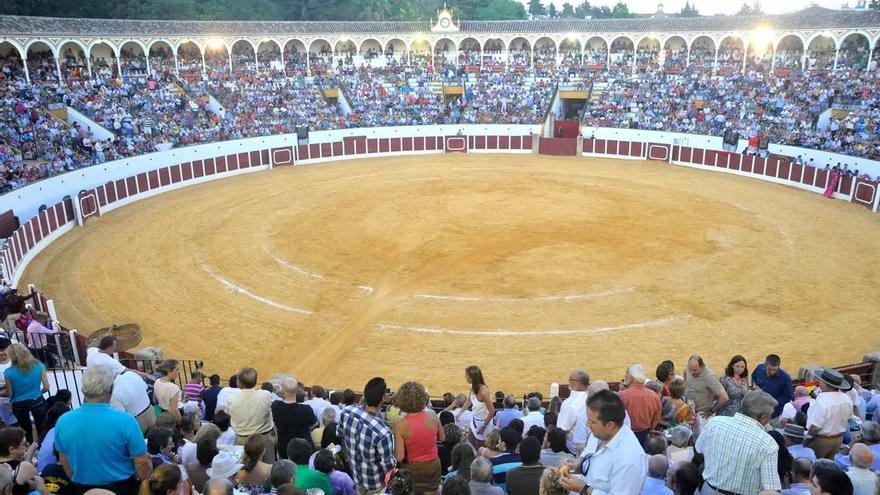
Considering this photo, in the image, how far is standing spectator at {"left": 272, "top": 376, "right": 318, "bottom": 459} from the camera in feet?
18.8

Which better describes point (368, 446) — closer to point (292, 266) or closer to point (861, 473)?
point (861, 473)

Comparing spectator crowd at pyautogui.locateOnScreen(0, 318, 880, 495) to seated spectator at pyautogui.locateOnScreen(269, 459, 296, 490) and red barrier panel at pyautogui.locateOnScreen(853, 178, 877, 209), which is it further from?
red barrier panel at pyautogui.locateOnScreen(853, 178, 877, 209)

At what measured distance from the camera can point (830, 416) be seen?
20.2ft

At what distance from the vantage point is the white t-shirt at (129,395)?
6.28 meters

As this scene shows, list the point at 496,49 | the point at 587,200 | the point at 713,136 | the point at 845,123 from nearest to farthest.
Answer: the point at 587,200, the point at 845,123, the point at 713,136, the point at 496,49

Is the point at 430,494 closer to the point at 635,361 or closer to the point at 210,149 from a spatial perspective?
the point at 635,361

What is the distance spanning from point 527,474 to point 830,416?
3.44 meters

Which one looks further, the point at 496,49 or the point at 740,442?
the point at 496,49

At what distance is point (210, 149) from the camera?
99.0 ft

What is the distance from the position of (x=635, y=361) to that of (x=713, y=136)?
23034 mm

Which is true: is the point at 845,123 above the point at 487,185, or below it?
above

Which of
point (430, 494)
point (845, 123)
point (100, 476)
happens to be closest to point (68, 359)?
point (100, 476)

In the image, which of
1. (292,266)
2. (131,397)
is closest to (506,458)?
(131,397)

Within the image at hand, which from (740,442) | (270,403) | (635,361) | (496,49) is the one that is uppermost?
(496,49)
